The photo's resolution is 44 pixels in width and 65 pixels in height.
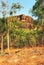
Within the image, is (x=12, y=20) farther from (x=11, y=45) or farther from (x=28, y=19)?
(x=28, y=19)

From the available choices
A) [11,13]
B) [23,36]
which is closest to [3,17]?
[11,13]

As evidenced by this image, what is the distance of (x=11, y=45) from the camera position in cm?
3659

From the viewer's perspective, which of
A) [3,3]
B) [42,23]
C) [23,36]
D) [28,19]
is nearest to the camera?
[3,3]

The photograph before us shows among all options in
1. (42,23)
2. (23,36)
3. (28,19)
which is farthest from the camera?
(28,19)

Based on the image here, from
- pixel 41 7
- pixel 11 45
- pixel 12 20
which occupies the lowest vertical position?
pixel 11 45

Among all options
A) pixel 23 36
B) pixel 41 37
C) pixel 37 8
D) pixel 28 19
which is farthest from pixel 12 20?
pixel 28 19

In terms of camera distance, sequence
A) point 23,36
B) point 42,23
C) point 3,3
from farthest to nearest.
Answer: point 23,36
point 42,23
point 3,3

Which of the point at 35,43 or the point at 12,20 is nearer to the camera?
the point at 12,20

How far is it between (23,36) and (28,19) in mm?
19513

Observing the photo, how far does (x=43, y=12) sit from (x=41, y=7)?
0.78m

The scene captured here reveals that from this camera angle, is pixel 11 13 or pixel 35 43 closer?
pixel 11 13

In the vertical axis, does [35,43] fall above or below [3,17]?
below

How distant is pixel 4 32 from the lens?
97.1ft

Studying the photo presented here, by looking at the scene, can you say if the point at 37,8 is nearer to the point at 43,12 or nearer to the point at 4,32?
the point at 43,12
